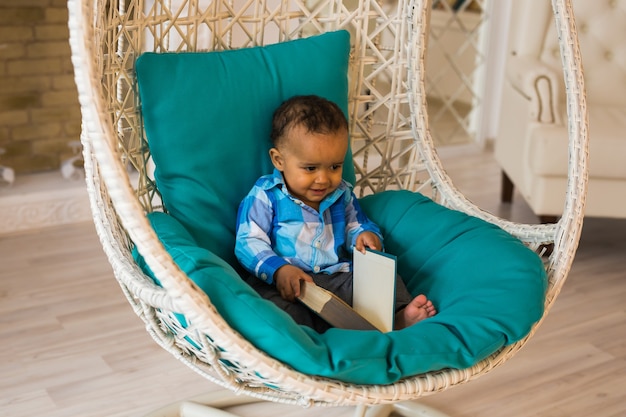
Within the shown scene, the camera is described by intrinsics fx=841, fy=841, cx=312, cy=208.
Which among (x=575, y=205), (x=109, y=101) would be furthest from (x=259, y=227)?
(x=575, y=205)

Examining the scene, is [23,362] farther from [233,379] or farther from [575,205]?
[575,205]

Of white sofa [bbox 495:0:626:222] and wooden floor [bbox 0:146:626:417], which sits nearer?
wooden floor [bbox 0:146:626:417]

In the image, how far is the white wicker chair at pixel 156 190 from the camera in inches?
43.7

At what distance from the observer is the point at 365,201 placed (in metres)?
1.74

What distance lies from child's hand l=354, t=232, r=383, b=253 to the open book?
118 mm

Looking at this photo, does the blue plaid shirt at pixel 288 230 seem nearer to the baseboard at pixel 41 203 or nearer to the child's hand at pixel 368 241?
the child's hand at pixel 368 241

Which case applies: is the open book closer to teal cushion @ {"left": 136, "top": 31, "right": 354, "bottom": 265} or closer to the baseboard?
teal cushion @ {"left": 136, "top": 31, "right": 354, "bottom": 265}

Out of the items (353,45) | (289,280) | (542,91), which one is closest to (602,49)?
(542,91)

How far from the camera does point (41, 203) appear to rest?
2.64 meters

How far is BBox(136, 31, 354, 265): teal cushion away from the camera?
153cm

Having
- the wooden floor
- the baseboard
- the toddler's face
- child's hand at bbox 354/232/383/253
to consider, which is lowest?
the wooden floor

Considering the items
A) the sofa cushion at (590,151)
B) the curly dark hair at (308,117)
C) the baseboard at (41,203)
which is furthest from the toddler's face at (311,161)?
the baseboard at (41,203)

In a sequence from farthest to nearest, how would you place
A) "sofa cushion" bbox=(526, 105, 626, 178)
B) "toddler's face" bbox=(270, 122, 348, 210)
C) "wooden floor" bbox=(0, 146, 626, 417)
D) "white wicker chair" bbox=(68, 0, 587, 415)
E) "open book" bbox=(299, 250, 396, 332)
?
"sofa cushion" bbox=(526, 105, 626, 178) < "wooden floor" bbox=(0, 146, 626, 417) < "toddler's face" bbox=(270, 122, 348, 210) < "open book" bbox=(299, 250, 396, 332) < "white wicker chair" bbox=(68, 0, 587, 415)

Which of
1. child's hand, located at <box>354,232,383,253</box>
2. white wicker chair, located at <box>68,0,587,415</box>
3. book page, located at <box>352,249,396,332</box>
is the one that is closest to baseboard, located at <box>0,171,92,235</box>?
white wicker chair, located at <box>68,0,587,415</box>
